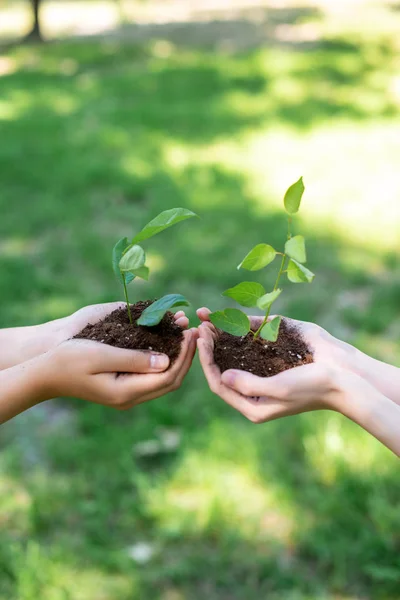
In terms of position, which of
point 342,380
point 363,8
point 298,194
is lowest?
point 363,8

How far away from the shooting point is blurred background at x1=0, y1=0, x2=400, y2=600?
7.41ft

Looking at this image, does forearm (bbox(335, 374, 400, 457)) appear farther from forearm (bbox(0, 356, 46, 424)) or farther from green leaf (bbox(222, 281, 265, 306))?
forearm (bbox(0, 356, 46, 424))

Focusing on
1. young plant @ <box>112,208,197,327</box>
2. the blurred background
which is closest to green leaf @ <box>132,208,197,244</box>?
young plant @ <box>112,208,197,327</box>

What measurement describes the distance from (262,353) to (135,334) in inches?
11.1

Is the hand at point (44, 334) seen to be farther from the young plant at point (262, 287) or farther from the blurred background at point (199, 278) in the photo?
the blurred background at point (199, 278)

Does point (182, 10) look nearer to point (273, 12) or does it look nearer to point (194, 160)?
point (273, 12)

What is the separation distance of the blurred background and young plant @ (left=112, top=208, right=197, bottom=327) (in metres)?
1.06

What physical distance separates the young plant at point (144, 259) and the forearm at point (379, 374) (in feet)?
1.33

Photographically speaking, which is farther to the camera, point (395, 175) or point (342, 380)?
point (395, 175)

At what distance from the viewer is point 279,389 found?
1437 mm

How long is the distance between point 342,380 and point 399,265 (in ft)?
8.22

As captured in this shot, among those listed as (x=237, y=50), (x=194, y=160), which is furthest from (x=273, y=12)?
(x=194, y=160)

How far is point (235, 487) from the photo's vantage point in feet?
8.16

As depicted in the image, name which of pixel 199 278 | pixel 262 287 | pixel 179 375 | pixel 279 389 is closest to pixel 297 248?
pixel 262 287
